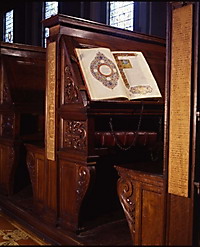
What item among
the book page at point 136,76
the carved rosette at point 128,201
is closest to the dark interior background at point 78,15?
the book page at point 136,76

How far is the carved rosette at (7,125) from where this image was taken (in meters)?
4.05

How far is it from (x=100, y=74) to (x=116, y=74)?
169mm

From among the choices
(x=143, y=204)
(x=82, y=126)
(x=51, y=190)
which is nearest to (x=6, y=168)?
(x=51, y=190)

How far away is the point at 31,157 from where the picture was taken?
360cm

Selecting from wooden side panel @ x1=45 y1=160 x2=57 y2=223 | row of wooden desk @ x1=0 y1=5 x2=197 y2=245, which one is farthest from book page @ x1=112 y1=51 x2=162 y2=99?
wooden side panel @ x1=45 y1=160 x2=57 y2=223

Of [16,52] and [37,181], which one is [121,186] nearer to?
[37,181]

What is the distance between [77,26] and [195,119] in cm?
163

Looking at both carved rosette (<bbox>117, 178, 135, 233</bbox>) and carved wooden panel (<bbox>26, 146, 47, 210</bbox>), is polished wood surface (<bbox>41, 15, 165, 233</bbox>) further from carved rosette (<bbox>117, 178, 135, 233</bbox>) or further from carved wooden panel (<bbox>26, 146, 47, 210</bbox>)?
carved rosette (<bbox>117, 178, 135, 233</bbox>)

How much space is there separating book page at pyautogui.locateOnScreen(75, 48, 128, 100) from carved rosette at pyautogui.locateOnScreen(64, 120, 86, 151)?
0.26 metres

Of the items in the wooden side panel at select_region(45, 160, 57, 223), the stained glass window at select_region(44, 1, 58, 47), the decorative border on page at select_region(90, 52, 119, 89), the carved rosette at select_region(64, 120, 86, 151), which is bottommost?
the wooden side panel at select_region(45, 160, 57, 223)

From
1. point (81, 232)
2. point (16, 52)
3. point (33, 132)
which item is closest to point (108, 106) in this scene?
point (81, 232)

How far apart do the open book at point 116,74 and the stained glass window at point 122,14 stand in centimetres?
300

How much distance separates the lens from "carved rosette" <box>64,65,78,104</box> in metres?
2.92

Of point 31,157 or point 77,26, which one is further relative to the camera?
point 31,157
